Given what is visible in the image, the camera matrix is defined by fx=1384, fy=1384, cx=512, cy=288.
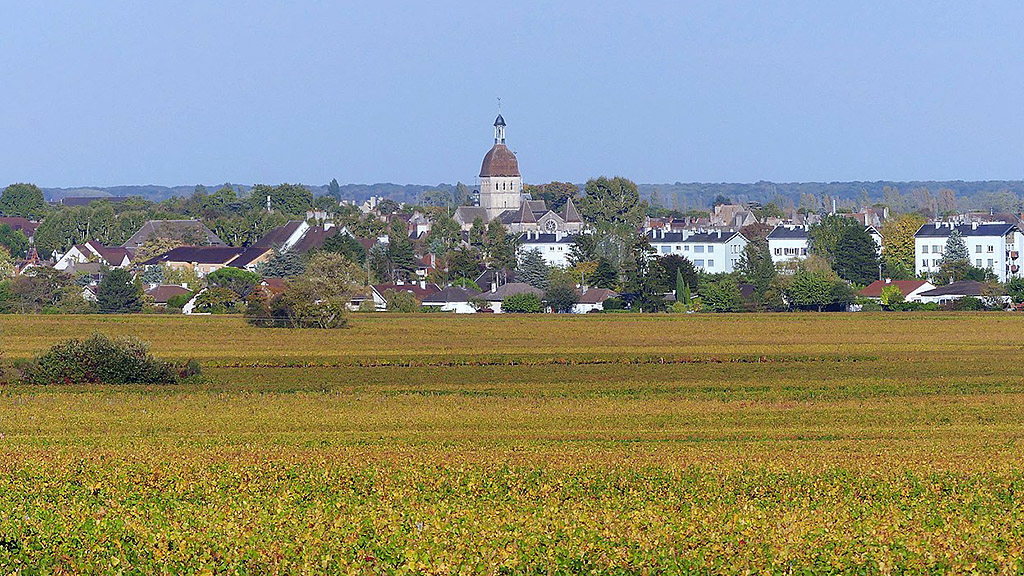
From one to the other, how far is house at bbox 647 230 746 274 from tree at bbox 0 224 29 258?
77590 mm

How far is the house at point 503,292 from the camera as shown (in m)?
110

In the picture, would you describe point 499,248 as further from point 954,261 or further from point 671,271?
point 954,261

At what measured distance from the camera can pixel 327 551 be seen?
15281mm

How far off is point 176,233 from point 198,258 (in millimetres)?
24245

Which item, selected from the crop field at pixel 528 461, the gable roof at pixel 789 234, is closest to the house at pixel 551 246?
the gable roof at pixel 789 234

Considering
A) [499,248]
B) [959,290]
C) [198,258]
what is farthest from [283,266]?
[959,290]

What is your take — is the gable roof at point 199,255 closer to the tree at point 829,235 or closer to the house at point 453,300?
the house at point 453,300

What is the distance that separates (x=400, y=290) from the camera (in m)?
113

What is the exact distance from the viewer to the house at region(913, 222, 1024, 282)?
134 meters

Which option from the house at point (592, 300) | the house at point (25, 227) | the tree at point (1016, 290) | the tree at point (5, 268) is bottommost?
the house at point (592, 300)

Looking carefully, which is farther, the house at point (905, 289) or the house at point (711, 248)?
the house at point (711, 248)

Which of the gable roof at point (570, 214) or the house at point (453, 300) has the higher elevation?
the gable roof at point (570, 214)

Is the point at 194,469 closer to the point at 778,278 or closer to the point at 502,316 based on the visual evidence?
the point at 502,316

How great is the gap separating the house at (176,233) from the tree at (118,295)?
1991 inches
